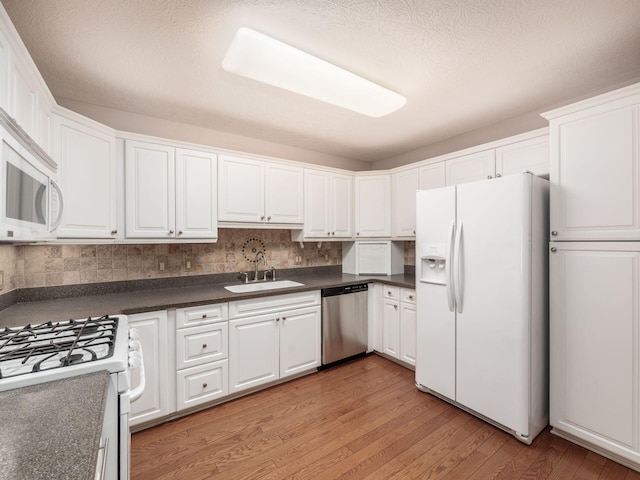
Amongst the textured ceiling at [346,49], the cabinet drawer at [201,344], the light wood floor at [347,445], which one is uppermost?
the textured ceiling at [346,49]

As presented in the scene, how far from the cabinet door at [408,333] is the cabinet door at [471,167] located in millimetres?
1342

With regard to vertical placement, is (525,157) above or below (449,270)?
above

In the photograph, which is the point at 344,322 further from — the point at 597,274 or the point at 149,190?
the point at 149,190

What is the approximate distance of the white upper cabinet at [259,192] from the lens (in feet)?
9.07

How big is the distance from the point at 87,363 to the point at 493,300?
2.30 metres

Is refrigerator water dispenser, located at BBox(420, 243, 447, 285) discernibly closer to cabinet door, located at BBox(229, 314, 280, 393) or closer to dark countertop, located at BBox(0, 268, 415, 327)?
dark countertop, located at BBox(0, 268, 415, 327)

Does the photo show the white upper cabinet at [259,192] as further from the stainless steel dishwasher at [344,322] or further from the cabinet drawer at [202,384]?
the cabinet drawer at [202,384]

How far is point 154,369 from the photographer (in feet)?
7.00

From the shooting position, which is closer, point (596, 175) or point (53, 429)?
point (53, 429)

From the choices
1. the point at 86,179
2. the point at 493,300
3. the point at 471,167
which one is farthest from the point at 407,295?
the point at 86,179

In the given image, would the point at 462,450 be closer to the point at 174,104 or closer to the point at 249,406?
the point at 249,406

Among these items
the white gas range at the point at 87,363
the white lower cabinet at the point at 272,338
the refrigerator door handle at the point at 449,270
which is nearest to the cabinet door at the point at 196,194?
the white lower cabinet at the point at 272,338

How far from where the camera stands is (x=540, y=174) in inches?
92.2

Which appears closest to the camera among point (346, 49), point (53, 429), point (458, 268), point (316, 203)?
point (53, 429)
